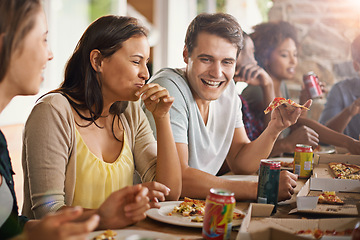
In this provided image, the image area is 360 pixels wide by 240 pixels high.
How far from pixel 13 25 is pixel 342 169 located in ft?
5.17

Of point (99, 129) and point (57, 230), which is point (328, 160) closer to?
point (99, 129)

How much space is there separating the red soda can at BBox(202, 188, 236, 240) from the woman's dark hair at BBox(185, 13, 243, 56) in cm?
109

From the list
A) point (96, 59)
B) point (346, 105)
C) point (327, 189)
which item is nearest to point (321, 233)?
point (327, 189)

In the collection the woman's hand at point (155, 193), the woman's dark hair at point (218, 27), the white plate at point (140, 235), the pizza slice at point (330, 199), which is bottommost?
the pizza slice at point (330, 199)

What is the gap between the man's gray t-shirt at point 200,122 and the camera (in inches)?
73.9

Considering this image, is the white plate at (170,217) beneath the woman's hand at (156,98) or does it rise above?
beneath

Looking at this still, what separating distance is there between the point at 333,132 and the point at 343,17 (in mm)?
962

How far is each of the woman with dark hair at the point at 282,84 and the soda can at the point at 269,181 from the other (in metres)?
1.62

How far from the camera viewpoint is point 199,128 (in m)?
2.00

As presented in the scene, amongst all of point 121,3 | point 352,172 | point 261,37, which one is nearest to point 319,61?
point 261,37

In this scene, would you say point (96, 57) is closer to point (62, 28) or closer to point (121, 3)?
point (62, 28)

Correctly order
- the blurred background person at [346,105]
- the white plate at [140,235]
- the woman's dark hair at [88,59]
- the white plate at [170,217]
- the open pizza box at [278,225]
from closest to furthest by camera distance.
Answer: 1. the open pizza box at [278,225]
2. the white plate at [140,235]
3. the white plate at [170,217]
4. the woman's dark hair at [88,59]
5. the blurred background person at [346,105]

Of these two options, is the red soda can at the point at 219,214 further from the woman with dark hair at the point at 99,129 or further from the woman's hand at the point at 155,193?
the woman with dark hair at the point at 99,129

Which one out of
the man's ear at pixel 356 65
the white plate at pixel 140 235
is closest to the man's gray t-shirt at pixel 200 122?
the white plate at pixel 140 235
